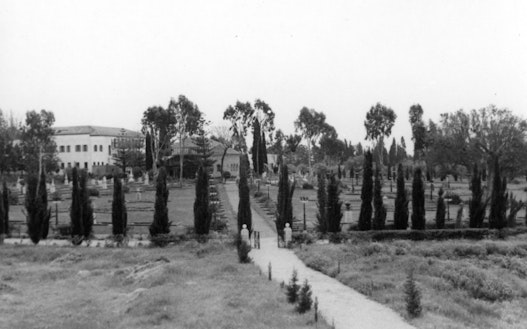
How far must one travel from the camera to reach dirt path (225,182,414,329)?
35.8 feet

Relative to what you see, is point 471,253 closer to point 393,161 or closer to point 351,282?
point 351,282

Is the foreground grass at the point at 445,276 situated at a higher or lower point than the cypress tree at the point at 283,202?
lower

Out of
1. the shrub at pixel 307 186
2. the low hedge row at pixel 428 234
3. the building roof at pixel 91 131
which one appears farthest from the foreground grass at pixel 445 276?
the building roof at pixel 91 131

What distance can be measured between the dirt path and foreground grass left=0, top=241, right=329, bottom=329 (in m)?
0.90

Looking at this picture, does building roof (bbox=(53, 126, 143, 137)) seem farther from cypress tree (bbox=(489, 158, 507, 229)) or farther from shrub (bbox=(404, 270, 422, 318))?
shrub (bbox=(404, 270, 422, 318))

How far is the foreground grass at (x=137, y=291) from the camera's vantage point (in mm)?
11062

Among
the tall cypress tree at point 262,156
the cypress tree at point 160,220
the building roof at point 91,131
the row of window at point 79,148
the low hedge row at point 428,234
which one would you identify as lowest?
the low hedge row at point 428,234

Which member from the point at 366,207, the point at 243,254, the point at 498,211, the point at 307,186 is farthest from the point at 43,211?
the point at 307,186

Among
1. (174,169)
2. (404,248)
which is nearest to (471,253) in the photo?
(404,248)

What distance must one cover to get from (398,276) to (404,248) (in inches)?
205

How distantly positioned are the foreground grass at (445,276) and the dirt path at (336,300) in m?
0.36

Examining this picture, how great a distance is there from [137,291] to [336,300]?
5.59 m

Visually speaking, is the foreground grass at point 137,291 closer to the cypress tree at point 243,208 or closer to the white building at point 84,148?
the cypress tree at point 243,208

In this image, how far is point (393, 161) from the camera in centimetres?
8469
